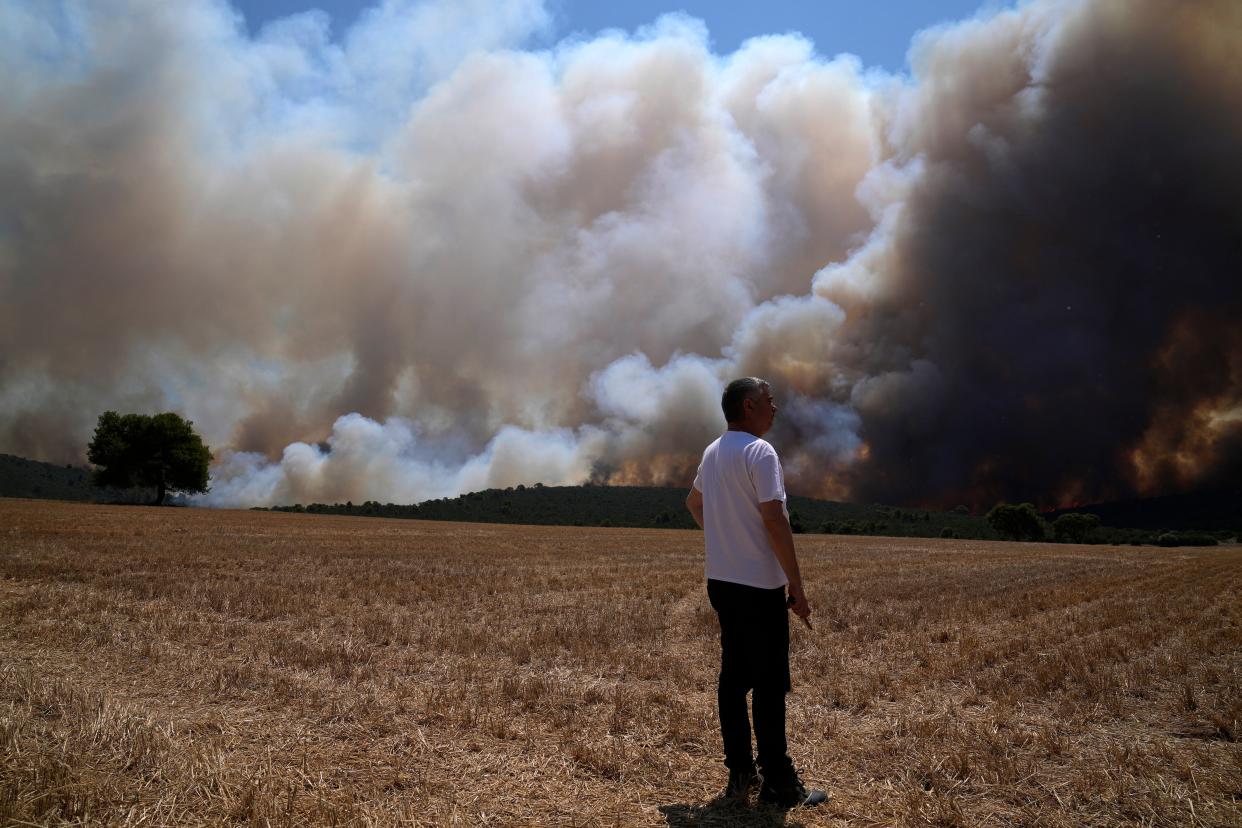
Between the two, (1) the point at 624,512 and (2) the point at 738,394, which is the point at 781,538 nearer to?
(2) the point at 738,394

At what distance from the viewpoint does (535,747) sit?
5188 mm

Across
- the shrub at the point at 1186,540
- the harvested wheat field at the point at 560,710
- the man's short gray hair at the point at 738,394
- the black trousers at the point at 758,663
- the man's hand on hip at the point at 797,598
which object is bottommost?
the shrub at the point at 1186,540

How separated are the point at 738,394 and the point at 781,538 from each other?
95 centimetres

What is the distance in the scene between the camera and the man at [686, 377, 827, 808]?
4176 millimetres

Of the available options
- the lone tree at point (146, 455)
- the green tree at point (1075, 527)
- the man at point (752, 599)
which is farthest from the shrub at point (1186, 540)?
the lone tree at point (146, 455)

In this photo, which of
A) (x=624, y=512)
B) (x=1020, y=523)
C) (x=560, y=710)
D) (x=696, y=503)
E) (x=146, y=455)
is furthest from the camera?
(x=624, y=512)

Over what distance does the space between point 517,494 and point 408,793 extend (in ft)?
447

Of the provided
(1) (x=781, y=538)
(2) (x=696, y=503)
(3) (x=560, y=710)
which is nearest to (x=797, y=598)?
(1) (x=781, y=538)

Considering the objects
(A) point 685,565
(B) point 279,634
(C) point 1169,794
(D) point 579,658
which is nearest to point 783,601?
(C) point 1169,794

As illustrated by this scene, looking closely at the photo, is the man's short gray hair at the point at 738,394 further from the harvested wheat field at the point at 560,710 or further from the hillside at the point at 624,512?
the hillside at the point at 624,512

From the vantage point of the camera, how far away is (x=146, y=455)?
250 feet

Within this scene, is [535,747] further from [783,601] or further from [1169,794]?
[1169,794]

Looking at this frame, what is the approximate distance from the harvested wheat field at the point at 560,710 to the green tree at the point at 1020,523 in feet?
359

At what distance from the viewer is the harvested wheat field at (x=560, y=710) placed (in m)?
4.12
